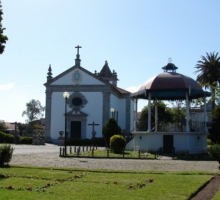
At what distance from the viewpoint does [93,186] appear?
33.4 feet

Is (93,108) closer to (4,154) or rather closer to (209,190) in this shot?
(4,154)

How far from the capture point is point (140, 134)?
27344mm

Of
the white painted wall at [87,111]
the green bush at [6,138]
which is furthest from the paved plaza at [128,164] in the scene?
the green bush at [6,138]

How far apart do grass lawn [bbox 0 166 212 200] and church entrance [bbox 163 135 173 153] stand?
13743 mm

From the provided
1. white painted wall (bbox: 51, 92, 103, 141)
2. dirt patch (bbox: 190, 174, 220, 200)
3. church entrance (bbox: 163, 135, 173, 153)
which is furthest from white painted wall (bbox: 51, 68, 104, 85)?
dirt patch (bbox: 190, 174, 220, 200)

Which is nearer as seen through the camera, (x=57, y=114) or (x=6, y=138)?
(x=6, y=138)

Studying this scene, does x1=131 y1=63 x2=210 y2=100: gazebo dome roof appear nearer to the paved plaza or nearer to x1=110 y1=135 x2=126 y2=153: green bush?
x1=110 y1=135 x2=126 y2=153: green bush

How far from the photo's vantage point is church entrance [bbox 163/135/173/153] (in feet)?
85.6

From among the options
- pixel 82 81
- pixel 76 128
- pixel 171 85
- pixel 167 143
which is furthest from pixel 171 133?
pixel 82 81

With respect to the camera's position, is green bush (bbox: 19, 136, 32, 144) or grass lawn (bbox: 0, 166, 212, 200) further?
green bush (bbox: 19, 136, 32, 144)

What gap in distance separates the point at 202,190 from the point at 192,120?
66.6ft

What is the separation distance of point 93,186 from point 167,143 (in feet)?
54.4

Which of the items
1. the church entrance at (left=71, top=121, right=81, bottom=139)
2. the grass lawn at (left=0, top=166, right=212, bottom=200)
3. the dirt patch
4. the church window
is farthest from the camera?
the church window

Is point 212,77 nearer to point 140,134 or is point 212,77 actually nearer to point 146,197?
point 140,134
